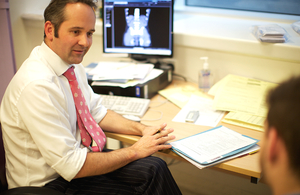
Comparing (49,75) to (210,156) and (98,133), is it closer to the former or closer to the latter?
(98,133)

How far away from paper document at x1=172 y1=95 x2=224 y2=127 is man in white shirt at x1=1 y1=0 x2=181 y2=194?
0.25m

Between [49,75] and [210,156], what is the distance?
29.4 inches

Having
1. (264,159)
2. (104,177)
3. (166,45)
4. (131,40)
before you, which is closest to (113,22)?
(131,40)

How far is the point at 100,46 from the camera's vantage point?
2383mm

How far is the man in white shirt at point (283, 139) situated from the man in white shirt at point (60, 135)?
686 millimetres

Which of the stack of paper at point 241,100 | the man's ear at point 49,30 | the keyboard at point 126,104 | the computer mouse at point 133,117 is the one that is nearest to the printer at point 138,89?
the keyboard at point 126,104

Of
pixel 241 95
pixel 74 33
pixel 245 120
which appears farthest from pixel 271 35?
pixel 74 33

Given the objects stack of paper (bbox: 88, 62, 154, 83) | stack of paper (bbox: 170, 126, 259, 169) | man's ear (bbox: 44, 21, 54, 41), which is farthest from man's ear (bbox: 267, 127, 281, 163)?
stack of paper (bbox: 88, 62, 154, 83)

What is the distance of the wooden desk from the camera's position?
3.80ft

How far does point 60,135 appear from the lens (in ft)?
3.78

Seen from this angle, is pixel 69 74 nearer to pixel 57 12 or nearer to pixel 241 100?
pixel 57 12

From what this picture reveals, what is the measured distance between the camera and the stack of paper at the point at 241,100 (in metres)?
1.52

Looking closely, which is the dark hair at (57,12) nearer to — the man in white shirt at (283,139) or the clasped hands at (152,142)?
the clasped hands at (152,142)

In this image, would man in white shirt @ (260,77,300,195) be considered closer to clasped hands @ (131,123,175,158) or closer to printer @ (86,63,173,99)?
clasped hands @ (131,123,175,158)
